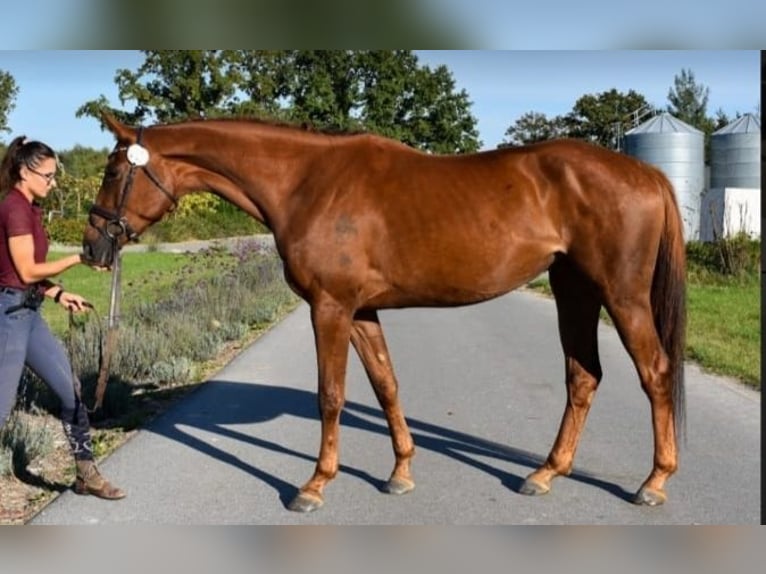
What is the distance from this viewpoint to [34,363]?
4520 millimetres

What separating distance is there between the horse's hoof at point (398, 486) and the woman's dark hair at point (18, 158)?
2695 mm

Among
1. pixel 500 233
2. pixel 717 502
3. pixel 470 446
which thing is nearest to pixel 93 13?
pixel 500 233

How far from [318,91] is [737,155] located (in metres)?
16.4

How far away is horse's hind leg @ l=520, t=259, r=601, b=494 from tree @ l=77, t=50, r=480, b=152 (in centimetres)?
1281

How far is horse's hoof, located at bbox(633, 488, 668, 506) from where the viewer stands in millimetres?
4586

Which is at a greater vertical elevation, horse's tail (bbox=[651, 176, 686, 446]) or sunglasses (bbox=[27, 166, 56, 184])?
sunglasses (bbox=[27, 166, 56, 184])

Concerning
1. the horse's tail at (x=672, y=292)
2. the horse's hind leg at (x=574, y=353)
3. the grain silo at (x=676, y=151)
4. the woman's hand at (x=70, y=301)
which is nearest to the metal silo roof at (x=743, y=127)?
the grain silo at (x=676, y=151)

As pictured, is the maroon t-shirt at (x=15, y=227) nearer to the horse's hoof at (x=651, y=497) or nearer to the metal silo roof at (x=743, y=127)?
the horse's hoof at (x=651, y=497)

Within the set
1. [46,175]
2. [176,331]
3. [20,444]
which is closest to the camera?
[46,175]

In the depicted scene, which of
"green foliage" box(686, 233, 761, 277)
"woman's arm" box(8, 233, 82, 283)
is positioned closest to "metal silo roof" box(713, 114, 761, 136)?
"green foliage" box(686, 233, 761, 277)

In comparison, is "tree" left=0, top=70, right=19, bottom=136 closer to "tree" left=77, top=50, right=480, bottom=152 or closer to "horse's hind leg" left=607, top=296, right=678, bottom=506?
"tree" left=77, top=50, right=480, bottom=152

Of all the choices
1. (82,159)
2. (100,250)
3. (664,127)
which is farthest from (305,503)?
(82,159)

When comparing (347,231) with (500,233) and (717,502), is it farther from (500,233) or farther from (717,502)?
(717,502)

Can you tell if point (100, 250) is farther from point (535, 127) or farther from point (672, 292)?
point (535, 127)
